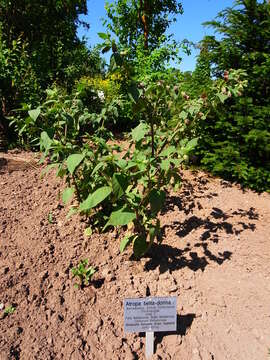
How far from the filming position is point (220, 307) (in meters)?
1.85

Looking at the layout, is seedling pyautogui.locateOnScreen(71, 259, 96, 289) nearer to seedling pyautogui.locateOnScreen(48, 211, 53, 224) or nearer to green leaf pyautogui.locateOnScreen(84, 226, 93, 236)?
green leaf pyautogui.locateOnScreen(84, 226, 93, 236)

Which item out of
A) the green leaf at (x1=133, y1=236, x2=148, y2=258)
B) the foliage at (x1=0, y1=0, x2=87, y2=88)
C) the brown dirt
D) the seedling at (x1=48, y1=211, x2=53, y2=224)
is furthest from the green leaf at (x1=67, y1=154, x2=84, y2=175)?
the foliage at (x1=0, y1=0, x2=87, y2=88)

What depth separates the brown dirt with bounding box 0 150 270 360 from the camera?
63.9 inches

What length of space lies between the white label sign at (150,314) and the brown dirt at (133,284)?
0.54ft

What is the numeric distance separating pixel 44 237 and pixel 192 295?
4.24ft

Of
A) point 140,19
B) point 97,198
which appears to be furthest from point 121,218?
point 140,19

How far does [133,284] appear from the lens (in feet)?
6.55

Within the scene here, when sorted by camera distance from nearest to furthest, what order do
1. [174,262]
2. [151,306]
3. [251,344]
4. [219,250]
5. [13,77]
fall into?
[151,306] → [251,344] → [174,262] → [219,250] → [13,77]

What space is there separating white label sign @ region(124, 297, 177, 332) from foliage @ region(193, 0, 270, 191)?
2258mm

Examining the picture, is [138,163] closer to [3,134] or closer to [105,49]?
[105,49]

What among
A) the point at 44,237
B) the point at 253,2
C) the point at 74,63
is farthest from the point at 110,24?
the point at 44,237

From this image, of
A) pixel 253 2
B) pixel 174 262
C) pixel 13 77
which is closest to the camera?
pixel 174 262

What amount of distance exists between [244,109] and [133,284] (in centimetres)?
261

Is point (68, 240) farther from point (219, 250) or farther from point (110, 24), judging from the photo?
point (110, 24)
